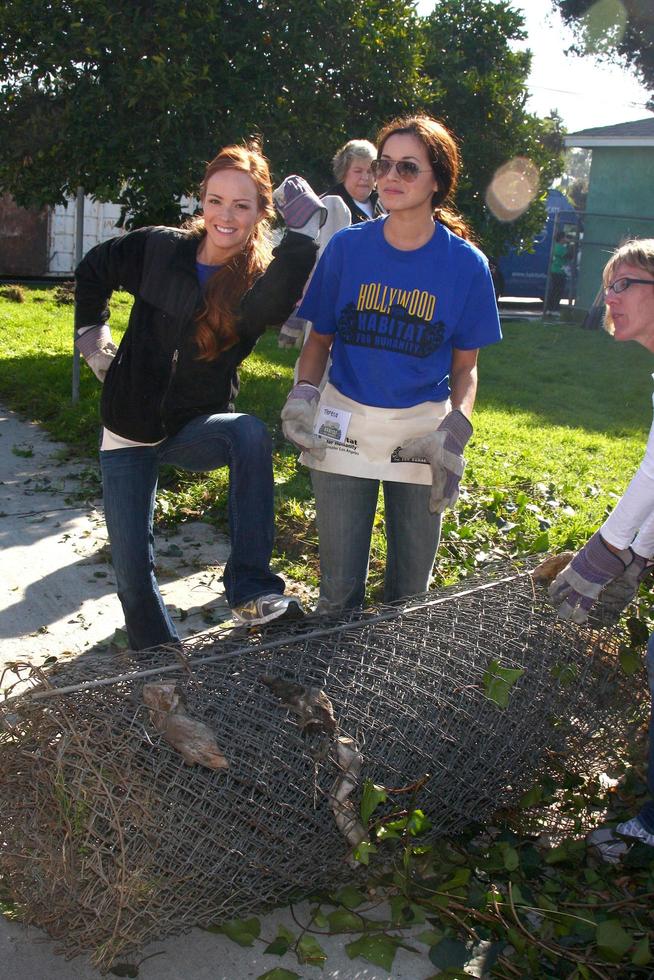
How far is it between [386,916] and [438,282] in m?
1.94

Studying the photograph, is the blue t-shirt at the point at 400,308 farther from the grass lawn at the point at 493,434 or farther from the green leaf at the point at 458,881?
the green leaf at the point at 458,881

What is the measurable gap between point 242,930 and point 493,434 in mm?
6249

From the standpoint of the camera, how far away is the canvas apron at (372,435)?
3.46 m

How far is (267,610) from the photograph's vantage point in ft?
10.4

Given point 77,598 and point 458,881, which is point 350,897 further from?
point 77,598

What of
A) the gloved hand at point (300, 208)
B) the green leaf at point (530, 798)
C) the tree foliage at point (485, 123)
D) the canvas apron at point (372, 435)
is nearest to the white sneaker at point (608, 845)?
the green leaf at point (530, 798)

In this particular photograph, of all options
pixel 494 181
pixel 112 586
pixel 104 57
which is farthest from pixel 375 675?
pixel 494 181

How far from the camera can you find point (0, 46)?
7637 millimetres

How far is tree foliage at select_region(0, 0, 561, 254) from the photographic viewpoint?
24.2ft

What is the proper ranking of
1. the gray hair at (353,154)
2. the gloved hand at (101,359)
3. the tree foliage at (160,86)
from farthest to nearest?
the tree foliage at (160,86) → the gray hair at (353,154) → the gloved hand at (101,359)

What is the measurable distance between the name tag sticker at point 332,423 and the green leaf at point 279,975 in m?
1.66

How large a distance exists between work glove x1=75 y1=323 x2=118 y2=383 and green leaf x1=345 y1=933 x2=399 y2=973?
2069 millimetres

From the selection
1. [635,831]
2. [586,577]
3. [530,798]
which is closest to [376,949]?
[530,798]

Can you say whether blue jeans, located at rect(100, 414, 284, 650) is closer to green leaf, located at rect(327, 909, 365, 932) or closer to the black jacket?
the black jacket
